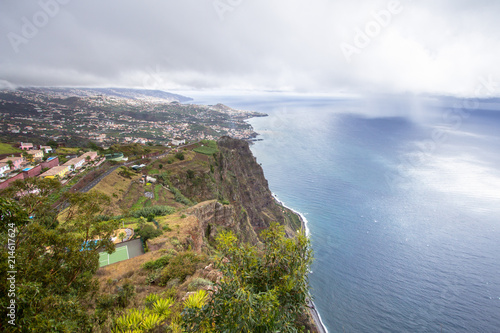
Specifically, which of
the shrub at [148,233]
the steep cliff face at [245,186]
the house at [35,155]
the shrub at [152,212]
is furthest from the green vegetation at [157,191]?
the house at [35,155]

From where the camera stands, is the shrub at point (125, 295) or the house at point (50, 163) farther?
the house at point (50, 163)

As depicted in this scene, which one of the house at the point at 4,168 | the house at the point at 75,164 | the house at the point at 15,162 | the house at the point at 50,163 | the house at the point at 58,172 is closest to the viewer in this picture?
the house at the point at 58,172

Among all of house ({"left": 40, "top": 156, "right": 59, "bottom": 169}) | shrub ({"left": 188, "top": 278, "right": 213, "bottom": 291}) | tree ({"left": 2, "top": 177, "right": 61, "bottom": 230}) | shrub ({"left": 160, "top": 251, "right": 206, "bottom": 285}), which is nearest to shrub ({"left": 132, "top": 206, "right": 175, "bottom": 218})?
shrub ({"left": 160, "top": 251, "right": 206, "bottom": 285})

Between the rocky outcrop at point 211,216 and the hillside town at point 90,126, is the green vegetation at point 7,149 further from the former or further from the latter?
the rocky outcrop at point 211,216

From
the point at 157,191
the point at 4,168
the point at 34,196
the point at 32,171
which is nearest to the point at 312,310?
the point at 157,191

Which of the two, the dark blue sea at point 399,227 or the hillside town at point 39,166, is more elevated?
the hillside town at point 39,166

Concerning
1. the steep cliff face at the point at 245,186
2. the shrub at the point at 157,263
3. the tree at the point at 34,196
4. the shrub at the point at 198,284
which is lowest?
the steep cliff face at the point at 245,186
